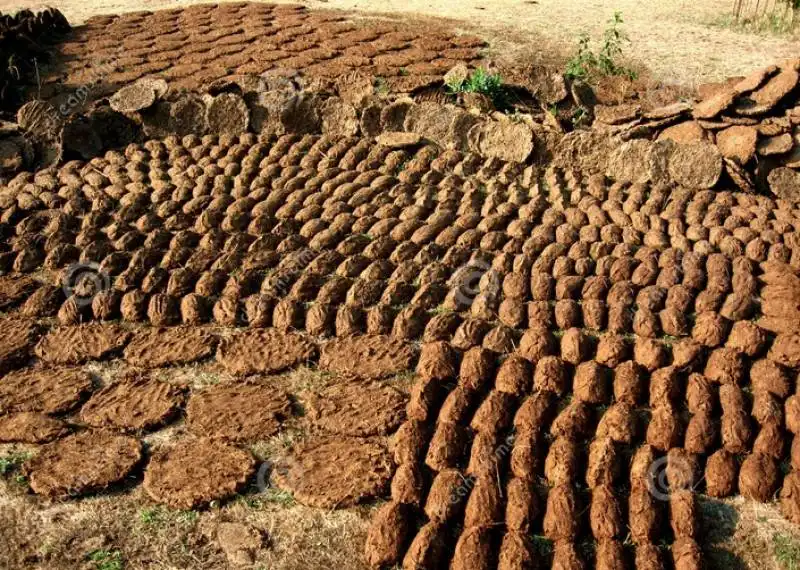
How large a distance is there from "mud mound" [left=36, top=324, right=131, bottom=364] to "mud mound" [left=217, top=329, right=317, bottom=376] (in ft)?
2.06

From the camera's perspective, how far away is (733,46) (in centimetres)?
856

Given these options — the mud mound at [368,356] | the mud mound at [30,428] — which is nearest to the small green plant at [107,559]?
the mud mound at [30,428]

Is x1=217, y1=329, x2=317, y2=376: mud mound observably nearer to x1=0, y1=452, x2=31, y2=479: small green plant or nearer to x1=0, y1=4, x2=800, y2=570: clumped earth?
x1=0, y1=4, x2=800, y2=570: clumped earth

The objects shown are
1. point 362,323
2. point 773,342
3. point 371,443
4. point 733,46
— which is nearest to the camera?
point 371,443

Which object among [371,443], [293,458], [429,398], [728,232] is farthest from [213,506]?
[728,232]

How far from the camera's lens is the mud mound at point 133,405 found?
429 centimetres

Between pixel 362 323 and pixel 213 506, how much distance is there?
1447mm

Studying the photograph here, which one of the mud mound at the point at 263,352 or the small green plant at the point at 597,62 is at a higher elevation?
the small green plant at the point at 597,62

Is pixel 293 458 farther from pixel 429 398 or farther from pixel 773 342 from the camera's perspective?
pixel 773 342

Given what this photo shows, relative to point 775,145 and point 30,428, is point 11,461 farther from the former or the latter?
point 775,145

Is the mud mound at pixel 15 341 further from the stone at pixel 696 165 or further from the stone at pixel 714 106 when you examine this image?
the stone at pixel 714 106

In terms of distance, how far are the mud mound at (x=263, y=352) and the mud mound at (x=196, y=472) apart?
592 mm

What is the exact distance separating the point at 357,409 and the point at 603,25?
6414 mm

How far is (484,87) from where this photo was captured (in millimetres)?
7176
